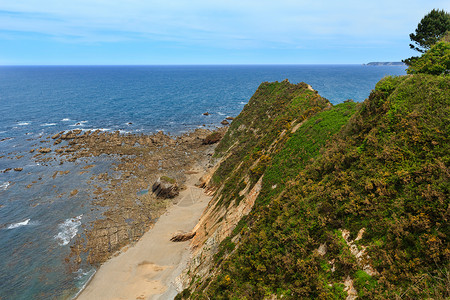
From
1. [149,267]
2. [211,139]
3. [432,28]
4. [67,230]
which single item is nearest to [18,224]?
[67,230]

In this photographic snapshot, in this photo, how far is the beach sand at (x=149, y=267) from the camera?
30.3m

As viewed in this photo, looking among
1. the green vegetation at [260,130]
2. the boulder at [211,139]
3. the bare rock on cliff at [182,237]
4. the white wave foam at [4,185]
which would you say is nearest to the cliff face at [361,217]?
the green vegetation at [260,130]

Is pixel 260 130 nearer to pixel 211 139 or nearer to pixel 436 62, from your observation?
pixel 211 139

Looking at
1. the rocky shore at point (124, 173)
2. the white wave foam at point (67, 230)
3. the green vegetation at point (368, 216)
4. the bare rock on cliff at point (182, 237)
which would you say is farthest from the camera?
the rocky shore at point (124, 173)

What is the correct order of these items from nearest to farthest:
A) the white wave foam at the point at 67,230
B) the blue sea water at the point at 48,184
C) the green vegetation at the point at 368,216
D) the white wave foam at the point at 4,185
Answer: the green vegetation at the point at 368,216, the blue sea water at the point at 48,184, the white wave foam at the point at 67,230, the white wave foam at the point at 4,185

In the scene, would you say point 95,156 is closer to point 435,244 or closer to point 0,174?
point 0,174

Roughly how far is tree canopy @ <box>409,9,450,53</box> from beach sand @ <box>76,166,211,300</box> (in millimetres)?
45532

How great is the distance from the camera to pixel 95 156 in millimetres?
71062

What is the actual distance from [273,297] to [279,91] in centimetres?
5691

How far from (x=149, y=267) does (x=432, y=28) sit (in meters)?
53.5

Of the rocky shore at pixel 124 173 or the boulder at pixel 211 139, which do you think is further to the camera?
the boulder at pixel 211 139

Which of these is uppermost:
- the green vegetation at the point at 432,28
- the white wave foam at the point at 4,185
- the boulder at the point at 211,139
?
the green vegetation at the point at 432,28

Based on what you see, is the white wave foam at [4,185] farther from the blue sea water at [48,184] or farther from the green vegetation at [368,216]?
the green vegetation at [368,216]

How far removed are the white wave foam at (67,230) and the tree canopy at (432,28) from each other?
64.5 m
